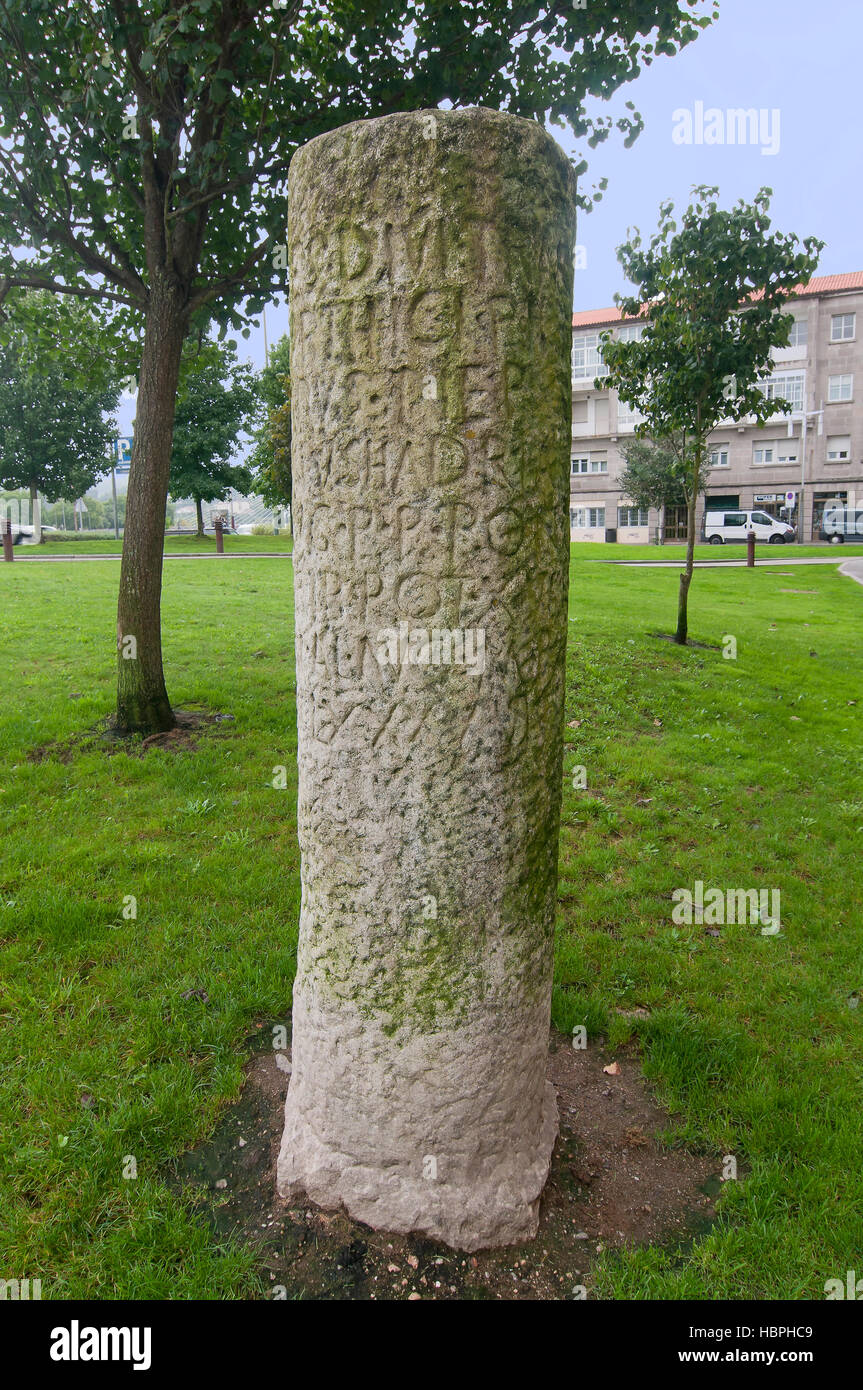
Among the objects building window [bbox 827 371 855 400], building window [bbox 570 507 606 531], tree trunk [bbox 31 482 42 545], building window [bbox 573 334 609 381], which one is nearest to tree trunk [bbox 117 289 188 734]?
tree trunk [bbox 31 482 42 545]

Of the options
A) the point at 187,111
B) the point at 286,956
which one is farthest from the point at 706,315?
Answer: the point at 286,956

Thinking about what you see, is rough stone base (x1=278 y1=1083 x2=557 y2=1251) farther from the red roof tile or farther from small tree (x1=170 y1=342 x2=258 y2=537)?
the red roof tile

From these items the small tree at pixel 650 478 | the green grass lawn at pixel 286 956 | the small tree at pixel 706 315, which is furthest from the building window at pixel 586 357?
the green grass lawn at pixel 286 956

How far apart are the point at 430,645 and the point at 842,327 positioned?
48.4 meters

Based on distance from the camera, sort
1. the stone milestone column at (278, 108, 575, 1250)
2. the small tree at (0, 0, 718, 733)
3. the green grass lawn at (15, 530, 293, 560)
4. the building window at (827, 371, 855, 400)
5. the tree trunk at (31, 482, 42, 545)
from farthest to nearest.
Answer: the building window at (827, 371, 855, 400), the tree trunk at (31, 482, 42, 545), the green grass lawn at (15, 530, 293, 560), the small tree at (0, 0, 718, 733), the stone milestone column at (278, 108, 575, 1250)

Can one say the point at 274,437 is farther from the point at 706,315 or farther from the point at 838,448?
the point at 838,448

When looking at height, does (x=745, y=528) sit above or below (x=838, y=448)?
below

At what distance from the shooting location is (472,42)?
21.1 ft

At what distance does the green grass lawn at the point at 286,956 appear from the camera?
254cm

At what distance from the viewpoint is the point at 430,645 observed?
234 centimetres

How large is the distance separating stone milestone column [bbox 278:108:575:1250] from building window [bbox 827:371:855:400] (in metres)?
46.8

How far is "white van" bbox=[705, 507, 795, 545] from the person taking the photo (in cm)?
3919

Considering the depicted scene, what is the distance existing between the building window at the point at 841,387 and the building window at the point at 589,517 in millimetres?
12958

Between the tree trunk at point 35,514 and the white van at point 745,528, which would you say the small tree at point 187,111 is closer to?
the tree trunk at point 35,514
